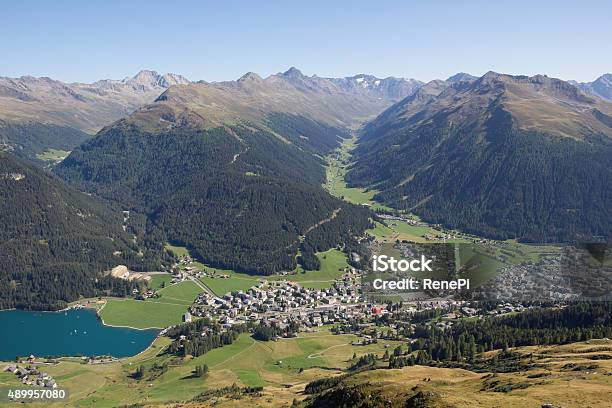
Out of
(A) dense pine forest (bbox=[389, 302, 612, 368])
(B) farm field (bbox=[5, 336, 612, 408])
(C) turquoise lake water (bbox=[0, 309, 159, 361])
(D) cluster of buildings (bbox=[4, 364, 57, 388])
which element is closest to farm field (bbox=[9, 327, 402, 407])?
(B) farm field (bbox=[5, 336, 612, 408])

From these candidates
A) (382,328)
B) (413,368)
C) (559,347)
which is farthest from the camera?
(382,328)

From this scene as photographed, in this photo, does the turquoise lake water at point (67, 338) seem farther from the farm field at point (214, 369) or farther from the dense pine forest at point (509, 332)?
the dense pine forest at point (509, 332)

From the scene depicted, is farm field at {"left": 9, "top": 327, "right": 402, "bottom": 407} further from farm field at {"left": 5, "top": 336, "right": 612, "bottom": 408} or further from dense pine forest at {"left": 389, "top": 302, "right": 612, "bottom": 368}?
dense pine forest at {"left": 389, "top": 302, "right": 612, "bottom": 368}

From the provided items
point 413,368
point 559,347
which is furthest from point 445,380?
point 559,347

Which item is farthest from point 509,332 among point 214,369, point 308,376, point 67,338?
point 67,338

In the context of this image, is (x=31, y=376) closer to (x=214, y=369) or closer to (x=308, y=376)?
(x=214, y=369)

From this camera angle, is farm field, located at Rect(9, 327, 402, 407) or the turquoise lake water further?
the turquoise lake water

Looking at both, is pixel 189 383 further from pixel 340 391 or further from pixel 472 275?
pixel 472 275
